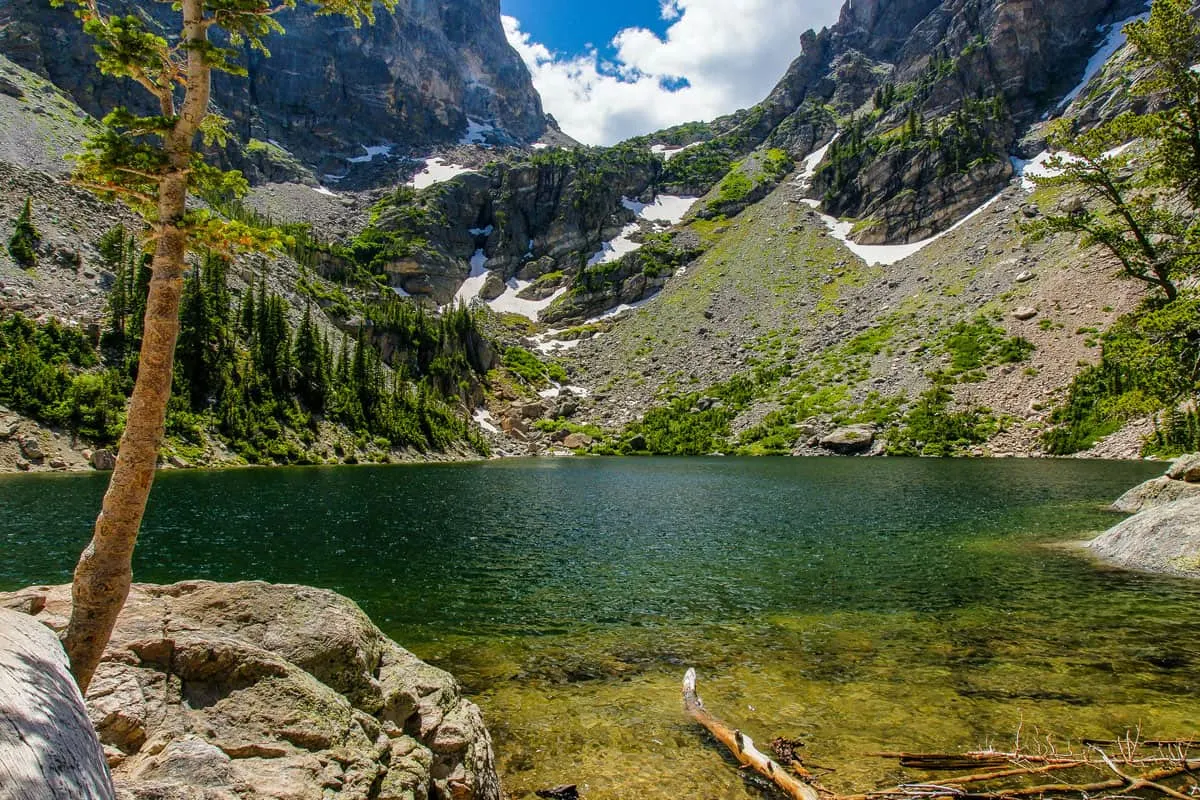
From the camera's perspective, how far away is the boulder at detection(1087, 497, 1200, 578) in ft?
69.3

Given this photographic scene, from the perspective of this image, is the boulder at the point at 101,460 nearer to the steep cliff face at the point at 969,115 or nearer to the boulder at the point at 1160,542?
the boulder at the point at 1160,542

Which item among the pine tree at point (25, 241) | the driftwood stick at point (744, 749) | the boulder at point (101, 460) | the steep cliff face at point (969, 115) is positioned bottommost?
the driftwood stick at point (744, 749)

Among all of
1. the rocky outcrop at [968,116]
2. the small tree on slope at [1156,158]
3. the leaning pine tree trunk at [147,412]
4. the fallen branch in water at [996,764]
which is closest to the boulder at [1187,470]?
the small tree on slope at [1156,158]

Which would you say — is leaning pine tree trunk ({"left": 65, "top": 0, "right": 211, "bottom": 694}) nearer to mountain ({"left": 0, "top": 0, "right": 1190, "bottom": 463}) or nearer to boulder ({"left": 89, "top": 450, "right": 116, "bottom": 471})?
boulder ({"left": 89, "top": 450, "right": 116, "bottom": 471})

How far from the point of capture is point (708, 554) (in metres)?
27.6

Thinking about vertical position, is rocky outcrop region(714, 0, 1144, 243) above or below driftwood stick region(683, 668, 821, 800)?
above

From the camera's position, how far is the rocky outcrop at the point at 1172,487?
27.2m

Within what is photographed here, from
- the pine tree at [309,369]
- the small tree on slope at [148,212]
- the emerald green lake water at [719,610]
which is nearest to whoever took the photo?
the small tree on slope at [148,212]

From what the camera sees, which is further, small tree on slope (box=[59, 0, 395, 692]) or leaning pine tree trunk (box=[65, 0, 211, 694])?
small tree on slope (box=[59, 0, 395, 692])

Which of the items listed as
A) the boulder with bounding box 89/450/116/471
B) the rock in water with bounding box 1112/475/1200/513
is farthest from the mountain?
the rock in water with bounding box 1112/475/1200/513

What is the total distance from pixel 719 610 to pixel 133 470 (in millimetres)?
16398

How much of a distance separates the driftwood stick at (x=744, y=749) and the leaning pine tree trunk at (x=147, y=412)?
8.79 metres

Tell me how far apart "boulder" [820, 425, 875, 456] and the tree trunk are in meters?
103

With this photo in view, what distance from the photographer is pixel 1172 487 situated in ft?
92.7
